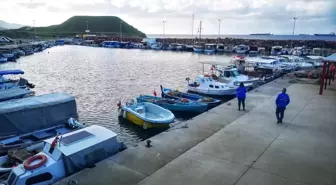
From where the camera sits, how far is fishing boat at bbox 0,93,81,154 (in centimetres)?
1433

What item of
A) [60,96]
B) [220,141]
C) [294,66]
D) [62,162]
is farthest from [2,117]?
[294,66]

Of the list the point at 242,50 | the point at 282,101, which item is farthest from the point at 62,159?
the point at 242,50

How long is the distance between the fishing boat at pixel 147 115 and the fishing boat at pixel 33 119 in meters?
4.38

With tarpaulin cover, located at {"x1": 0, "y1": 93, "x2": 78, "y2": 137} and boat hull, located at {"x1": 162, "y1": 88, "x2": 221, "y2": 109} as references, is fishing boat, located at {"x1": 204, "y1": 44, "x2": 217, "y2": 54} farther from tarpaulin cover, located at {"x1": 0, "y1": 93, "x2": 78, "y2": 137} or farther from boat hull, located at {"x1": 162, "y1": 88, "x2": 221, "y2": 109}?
tarpaulin cover, located at {"x1": 0, "y1": 93, "x2": 78, "y2": 137}

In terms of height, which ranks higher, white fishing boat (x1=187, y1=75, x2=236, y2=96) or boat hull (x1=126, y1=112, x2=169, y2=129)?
white fishing boat (x1=187, y1=75, x2=236, y2=96)

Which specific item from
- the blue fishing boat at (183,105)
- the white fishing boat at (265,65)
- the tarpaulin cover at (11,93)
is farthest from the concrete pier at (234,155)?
the white fishing boat at (265,65)

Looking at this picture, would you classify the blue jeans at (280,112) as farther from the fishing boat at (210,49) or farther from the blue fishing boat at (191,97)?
the fishing boat at (210,49)

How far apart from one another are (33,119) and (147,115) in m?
7.95

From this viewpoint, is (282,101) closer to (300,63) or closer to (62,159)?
(62,159)

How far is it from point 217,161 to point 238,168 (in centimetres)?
90

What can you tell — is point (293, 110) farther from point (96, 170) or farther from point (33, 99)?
point (33, 99)

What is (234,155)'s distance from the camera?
35.3 feet

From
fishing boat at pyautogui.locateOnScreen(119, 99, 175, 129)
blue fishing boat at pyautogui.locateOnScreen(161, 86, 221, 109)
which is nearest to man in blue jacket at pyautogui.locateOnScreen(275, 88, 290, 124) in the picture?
fishing boat at pyautogui.locateOnScreen(119, 99, 175, 129)

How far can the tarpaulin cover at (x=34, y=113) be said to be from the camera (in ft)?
47.3
